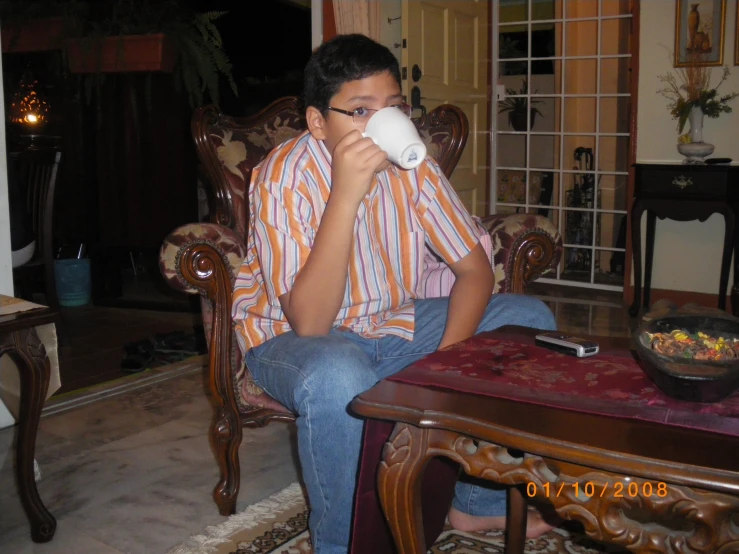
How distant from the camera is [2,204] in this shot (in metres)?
→ 2.06

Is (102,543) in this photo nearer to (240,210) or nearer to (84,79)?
(240,210)

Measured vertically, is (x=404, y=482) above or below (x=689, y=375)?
below

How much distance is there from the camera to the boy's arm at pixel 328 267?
1.26m

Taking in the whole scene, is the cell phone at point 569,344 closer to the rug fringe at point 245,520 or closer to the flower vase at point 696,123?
the rug fringe at point 245,520

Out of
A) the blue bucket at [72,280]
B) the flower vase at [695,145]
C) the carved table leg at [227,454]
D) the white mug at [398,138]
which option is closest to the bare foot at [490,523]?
the carved table leg at [227,454]

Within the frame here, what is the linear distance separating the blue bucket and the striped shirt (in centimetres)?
291

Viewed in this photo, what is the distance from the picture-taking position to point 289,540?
1589 millimetres

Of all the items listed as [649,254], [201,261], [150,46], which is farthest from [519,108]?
[201,261]

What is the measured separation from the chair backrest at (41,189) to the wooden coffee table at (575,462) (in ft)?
8.78

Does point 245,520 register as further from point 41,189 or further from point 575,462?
point 41,189

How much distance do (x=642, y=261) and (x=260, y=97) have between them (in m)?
2.52

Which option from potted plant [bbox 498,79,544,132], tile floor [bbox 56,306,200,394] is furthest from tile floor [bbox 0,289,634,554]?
potted plant [bbox 498,79,544,132]

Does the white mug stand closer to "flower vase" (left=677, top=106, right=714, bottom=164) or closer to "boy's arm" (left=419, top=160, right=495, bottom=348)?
"boy's arm" (left=419, top=160, right=495, bottom=348)

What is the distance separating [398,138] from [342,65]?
0.27 meters
